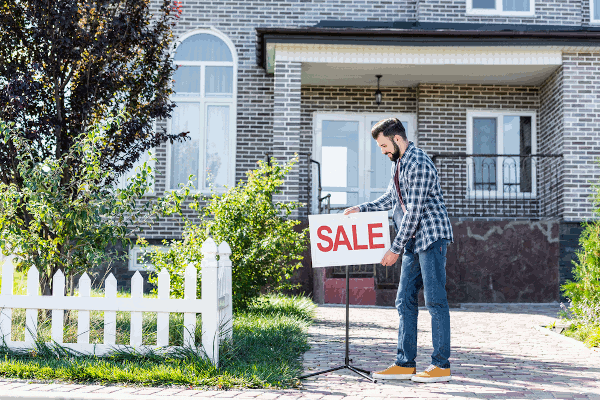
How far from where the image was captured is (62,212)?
5.31m

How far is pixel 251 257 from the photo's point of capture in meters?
6.90

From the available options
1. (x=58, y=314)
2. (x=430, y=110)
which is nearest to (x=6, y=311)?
(x=58, y=314)

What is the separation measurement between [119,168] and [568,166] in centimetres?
777

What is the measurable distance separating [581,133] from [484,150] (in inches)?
92.5

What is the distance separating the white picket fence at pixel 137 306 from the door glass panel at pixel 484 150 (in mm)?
8667

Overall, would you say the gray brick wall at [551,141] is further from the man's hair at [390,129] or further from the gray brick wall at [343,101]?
the man's hair at [390,129]

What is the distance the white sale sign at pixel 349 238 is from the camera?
184 inches

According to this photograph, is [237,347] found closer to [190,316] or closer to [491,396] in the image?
[190,316]

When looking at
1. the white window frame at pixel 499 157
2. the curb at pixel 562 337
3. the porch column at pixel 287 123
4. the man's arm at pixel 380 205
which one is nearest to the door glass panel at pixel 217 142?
the porch column at pixel 287 123

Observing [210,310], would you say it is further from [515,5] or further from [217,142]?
[515,5]

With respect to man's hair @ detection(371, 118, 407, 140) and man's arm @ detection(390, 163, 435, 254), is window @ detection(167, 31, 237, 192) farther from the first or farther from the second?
man's arm @ detection(390, 163, 435, 254)

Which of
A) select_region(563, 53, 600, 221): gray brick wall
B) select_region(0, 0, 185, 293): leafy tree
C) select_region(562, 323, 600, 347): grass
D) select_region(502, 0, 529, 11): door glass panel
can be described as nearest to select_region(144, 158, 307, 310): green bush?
select_region(0, 0, 185, 293): leafy tree

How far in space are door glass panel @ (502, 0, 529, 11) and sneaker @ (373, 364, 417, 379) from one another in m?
10.6

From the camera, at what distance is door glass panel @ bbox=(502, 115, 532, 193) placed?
12.4 metres
